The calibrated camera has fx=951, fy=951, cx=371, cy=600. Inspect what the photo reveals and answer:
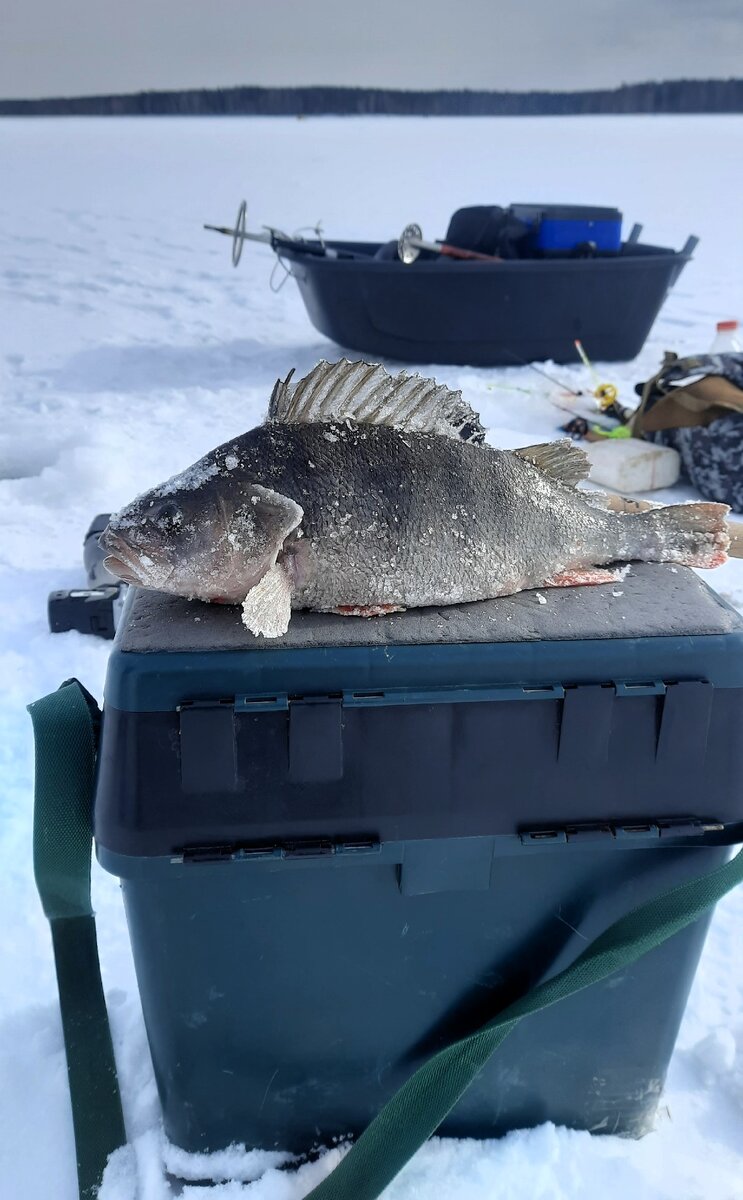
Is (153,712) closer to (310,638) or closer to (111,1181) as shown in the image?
(310,638)

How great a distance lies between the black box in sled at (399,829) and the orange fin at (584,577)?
1.5 inches

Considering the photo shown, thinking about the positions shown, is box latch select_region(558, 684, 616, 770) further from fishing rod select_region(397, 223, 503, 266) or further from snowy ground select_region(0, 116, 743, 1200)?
fishing rod select_region(397, 223, 503, 266)

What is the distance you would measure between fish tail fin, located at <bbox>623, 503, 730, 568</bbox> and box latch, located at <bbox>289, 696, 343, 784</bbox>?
60 cm

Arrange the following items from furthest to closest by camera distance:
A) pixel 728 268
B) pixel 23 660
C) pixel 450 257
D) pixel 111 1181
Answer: pixel 728 268 < pixel 450 257 < pixel 23 660 < pixel 111 1181

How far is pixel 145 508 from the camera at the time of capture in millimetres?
1246

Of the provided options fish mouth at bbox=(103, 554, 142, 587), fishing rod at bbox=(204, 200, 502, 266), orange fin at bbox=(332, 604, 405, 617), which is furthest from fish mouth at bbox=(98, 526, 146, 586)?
fishing rod at bbox=(204, 200, 502, 266)

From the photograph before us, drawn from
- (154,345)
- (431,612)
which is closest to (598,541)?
(431,612)

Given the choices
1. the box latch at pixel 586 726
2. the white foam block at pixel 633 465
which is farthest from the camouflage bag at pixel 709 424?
the box latch at pixel 586 726

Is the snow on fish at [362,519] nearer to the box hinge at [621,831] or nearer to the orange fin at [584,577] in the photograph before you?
the orange fin at [584,577]

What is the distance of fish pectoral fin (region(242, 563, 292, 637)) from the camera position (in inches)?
44.1

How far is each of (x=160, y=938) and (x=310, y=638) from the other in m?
0.45

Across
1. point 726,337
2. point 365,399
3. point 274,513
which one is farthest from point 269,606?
point 726,337

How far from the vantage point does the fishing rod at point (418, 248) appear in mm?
6418

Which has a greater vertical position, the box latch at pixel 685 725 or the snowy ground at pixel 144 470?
the box latch at pixel 685 725
